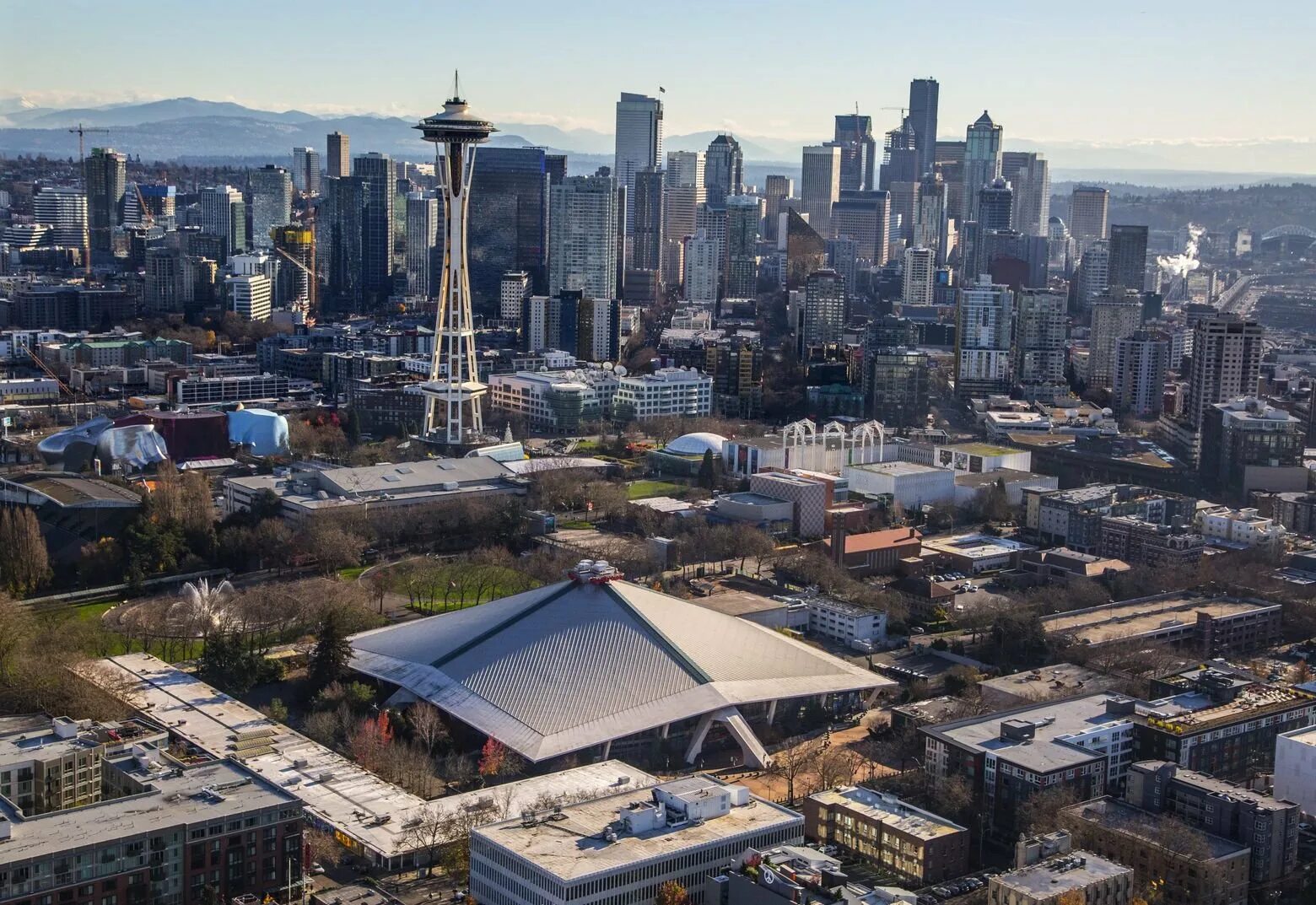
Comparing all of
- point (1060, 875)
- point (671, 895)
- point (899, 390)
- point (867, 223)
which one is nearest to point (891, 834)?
point (1060, 875)

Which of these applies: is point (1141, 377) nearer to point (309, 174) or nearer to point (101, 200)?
point (101, 200)

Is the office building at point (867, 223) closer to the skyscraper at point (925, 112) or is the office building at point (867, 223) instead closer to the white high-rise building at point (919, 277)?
the white high-rise building at point (919, 277)

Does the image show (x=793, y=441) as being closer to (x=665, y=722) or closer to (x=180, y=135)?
(x=665, y=722)

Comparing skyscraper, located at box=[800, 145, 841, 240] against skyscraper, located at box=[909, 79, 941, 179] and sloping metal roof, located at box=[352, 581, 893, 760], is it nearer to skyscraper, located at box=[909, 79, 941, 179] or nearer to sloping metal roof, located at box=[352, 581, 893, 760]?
skyscraper, located at box=[909, 79, 941, 179]

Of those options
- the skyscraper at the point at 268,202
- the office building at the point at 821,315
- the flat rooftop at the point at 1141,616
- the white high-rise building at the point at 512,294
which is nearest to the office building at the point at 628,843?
the flat rooftop at the point at 1141,616

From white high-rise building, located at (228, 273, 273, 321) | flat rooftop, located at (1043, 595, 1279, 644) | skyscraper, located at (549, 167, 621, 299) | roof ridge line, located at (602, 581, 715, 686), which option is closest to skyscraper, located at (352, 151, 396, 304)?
white high-rise building, located at (228, 273, 273, 321)

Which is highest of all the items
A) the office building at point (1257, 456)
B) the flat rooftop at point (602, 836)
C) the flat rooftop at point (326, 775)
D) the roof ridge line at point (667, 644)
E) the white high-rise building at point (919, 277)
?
the white high-rise building at point (919, 277)

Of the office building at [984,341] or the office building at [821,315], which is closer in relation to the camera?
the office building at [984,341]
